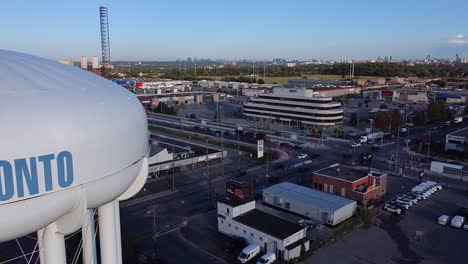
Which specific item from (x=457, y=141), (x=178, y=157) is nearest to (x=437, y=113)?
(x=457, y=141)

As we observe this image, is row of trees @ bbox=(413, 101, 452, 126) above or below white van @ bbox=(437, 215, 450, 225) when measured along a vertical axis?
above

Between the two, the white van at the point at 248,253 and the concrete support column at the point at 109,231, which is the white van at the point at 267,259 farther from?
the concrete support column at the point at 109,231

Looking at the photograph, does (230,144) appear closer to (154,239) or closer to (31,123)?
(154,239)

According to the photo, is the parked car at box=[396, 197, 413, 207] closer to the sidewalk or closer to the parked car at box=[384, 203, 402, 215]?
the parked car at box=[384, 203, 402, 215]

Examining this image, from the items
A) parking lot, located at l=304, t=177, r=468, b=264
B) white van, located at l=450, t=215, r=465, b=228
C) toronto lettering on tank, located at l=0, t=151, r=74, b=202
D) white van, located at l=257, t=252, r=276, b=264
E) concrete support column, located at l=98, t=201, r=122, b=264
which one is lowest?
parking lot, located at l=304, t=177, r=468, b=264

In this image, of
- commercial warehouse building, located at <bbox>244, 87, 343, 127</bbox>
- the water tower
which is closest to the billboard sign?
commercial warehouse building, located at <bbox>244, 87, 343, 127</bbox>

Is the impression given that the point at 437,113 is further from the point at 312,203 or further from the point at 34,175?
the point at 34,175

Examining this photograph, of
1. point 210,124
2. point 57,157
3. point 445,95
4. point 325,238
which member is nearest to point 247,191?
point 325,238
